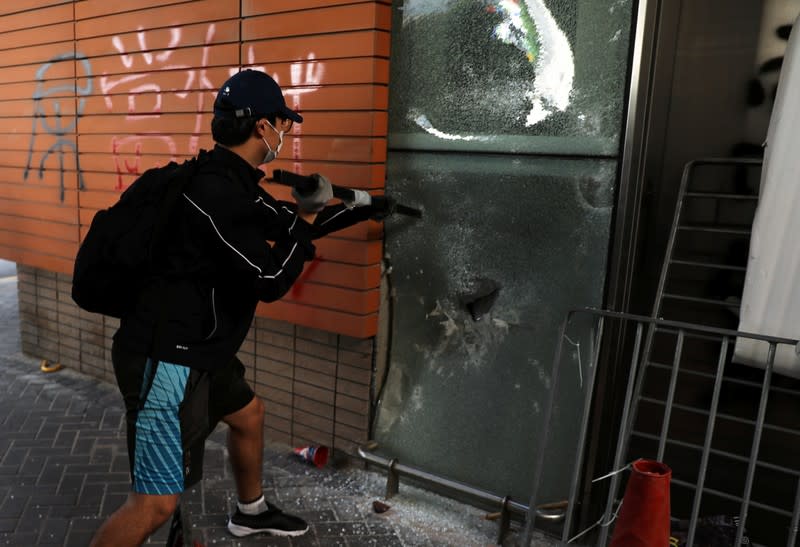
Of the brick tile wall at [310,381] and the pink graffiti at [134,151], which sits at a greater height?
the pink graffiti at [134,151]

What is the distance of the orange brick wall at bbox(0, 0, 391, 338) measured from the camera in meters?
3.61

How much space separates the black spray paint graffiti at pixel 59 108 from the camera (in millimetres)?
5125

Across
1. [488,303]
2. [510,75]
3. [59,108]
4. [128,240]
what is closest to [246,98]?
[128,240]

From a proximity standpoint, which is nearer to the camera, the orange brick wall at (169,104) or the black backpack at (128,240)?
the black backpack at (128,240)

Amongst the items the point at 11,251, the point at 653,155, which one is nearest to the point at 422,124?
the point at 653,155

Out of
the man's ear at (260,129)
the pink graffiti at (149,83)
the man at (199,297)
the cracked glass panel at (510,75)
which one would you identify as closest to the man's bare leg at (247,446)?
the man at (199,297)

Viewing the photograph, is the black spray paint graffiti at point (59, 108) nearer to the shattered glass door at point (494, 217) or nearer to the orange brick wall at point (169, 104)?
the orange brick wall at point (169, 104)

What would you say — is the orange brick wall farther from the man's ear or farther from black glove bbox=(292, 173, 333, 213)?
the man's ear

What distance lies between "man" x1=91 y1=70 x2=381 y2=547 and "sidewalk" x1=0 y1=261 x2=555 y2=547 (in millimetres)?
535

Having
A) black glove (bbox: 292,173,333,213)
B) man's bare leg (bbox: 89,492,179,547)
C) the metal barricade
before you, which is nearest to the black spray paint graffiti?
black glove (bbox: 292,173,333,213)

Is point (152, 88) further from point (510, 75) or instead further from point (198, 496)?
point (198, 496)

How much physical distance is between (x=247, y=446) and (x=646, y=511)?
6.25 ft

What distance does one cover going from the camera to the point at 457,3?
338 centimetres

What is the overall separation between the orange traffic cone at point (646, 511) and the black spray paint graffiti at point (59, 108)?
4741 millimetres
